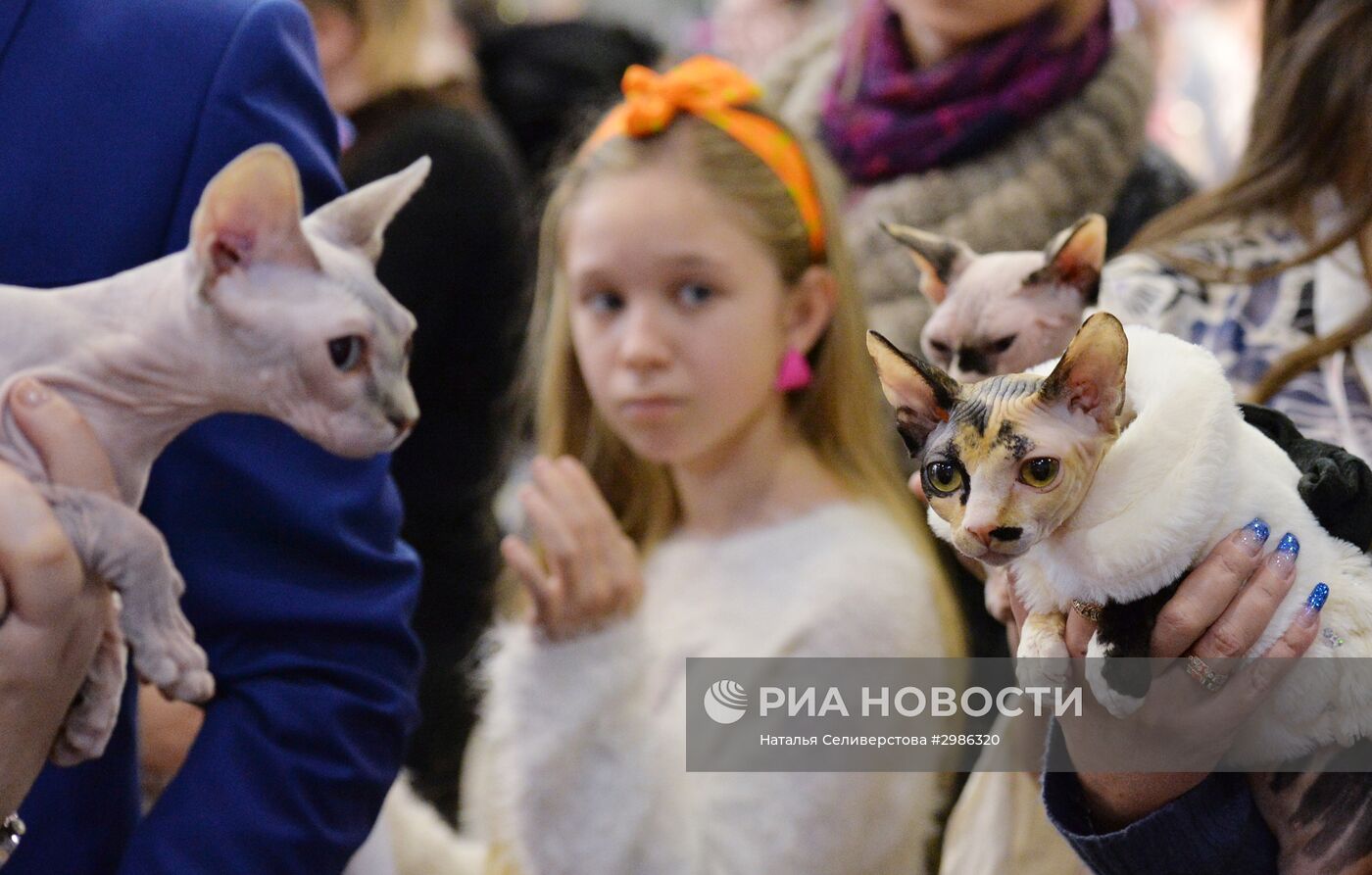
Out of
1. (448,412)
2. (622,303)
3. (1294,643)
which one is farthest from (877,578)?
(448,412)

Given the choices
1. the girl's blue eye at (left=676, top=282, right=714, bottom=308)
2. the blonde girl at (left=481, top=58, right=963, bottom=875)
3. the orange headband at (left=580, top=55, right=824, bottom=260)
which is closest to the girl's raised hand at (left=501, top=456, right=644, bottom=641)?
the blonde girl at (left=481, top=58, right=963, bottom=875)

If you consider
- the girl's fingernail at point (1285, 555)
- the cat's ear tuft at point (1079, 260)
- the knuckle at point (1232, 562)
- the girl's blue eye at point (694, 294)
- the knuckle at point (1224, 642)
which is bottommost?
the girl's blue eye at point (694, 294)

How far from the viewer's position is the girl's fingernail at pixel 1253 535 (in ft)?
2.27

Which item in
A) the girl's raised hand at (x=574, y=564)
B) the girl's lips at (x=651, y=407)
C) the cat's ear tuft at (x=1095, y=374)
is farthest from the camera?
the girl's lips at (x=651, y=407)

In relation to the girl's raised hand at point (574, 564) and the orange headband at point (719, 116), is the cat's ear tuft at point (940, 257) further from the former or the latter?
the orange headband at point (719, 116)

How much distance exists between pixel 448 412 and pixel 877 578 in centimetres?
69

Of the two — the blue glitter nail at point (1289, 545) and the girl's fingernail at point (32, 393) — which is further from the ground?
the girl's fingernail at point (32, 393)

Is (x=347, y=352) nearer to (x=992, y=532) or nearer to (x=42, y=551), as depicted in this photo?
(x=42, y=551)

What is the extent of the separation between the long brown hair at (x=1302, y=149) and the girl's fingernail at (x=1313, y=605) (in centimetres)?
35

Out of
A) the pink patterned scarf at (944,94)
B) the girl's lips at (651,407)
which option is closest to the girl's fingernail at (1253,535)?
the girl's lips at (651,407)

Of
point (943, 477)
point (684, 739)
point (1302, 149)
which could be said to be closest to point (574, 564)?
point (684, 739)

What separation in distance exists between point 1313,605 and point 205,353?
59 centimetres

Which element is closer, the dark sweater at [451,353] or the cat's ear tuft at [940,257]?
the cat's ear tuft at [940,257]

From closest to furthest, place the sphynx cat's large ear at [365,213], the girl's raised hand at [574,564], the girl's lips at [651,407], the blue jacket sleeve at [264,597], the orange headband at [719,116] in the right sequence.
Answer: the sphynx cat's large ear at [365,213] → the blue jacket sleeve at [264,597] → the girl's raised hand at [574,564] → the girl's lips at [651,407] → the orange headband at [719,116]
